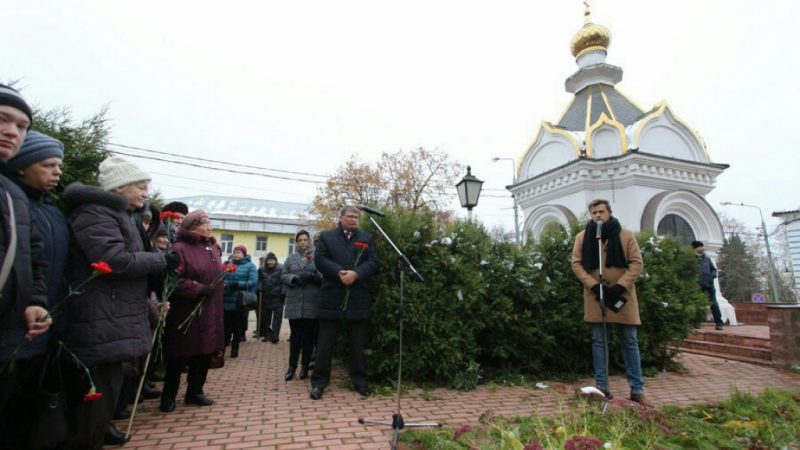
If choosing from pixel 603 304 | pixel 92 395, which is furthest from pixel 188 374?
pixel 603 304

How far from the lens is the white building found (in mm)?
10758

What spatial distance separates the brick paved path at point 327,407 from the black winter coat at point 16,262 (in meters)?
1.46

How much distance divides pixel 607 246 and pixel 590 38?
12.4 meters

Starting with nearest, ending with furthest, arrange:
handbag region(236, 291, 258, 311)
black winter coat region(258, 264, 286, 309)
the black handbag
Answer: the black handbag < handbag region(236, 291, 258, 311) < black winter coat region(258, 264, 286, 309)

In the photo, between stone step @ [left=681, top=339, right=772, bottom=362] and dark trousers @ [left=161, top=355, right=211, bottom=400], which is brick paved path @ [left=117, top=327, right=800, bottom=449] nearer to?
dark trousers @ [left=161, top=355, right=211, bottom=400]

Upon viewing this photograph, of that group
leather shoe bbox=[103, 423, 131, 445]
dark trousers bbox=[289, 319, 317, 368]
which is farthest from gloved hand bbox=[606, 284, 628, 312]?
leather shoe bbox=[103, 423, 131, 445]

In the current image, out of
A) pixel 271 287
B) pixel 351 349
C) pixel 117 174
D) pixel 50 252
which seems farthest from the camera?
pixel 271 287

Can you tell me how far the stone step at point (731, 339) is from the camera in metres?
6.41

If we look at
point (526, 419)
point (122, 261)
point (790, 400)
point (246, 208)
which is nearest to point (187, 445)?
point (122, 261)

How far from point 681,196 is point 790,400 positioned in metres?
8.58

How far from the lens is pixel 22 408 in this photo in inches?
87.0

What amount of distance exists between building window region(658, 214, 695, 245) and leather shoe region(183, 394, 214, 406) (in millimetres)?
10995

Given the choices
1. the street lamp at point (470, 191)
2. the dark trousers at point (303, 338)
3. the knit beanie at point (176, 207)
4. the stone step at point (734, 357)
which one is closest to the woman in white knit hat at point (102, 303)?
the knit beanie at point (176, 207)

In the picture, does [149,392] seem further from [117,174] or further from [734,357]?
[734,357]
